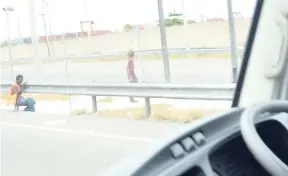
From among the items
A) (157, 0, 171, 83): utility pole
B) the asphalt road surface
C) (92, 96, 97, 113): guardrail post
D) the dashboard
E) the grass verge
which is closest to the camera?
the dashboard

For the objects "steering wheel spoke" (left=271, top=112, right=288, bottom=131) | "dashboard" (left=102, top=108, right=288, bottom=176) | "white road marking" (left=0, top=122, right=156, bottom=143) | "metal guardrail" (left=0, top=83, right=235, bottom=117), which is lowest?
"white road marking" (left=0, top=122, right=156, bottom=143)

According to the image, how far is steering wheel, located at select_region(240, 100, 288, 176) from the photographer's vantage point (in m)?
1.44

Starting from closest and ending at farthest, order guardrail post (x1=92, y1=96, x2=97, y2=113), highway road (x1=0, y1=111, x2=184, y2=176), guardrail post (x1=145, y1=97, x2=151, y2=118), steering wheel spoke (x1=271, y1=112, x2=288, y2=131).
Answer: steering wheel spoke (x1=271, y1=112, x2=288, y2=131) → highway road (x1=0, y1=111, x2=184, y2=176) → guardrail post (x1=145, y1=97, x2=151, y2=118) → guardrail post (x1=92, y1=96, x2=97, y2=113)

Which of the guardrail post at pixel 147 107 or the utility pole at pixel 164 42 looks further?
the guardrail post at pixel 147 107

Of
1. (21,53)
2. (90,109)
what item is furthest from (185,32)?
(21,53)

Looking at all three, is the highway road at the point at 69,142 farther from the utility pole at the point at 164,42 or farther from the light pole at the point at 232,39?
the utility pole at the point at 164,42

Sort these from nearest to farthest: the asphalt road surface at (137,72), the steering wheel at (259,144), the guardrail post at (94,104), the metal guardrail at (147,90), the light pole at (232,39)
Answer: the steering wheel at (259,144) → the light pole at (232,39) → the metal guardrail at (147,90) → the asphalt road surface at (137,72) → the guardrail post at (94,104)

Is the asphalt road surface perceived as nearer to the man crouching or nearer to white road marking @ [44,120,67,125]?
the man crouching

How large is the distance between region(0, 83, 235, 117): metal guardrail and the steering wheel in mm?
3886

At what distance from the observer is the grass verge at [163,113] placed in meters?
5.50

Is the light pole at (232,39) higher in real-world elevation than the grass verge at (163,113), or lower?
higher

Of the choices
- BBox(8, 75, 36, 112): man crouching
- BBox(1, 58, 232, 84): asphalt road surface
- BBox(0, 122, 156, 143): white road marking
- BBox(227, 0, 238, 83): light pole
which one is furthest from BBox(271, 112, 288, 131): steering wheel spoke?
BBox(8, 75, 36, 112): man crouching

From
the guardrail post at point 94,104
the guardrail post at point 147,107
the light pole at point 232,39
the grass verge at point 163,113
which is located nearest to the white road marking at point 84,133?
the grass verge at point 163,113

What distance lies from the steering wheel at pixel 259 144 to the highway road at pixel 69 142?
2416 mm
